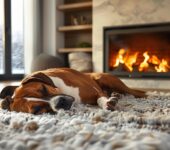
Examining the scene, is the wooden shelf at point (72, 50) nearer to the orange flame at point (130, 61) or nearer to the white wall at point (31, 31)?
the white wall at point (31, 31)

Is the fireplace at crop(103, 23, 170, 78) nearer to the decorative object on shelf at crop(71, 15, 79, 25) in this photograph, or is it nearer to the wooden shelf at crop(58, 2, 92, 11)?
the wooden shelf at crop(58, 2, 92, 11)

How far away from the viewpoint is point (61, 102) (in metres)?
1.70

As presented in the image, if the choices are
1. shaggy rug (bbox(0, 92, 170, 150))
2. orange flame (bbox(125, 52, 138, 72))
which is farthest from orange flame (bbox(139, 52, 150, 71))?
shaggy rug (bbox(0, 92, 170, 150))

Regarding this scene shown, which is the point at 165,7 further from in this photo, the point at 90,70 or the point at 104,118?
the point at 104,118

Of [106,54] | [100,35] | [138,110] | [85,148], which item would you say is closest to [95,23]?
[100,35]

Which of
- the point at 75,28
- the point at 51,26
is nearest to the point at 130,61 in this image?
the point at 75,28

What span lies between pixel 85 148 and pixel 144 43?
10.2 ft

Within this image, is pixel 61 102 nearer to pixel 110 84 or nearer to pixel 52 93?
pixel 52 93

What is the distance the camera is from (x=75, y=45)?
490 cm

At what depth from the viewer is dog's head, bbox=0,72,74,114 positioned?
1.65 meters

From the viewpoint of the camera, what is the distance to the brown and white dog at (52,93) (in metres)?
1.66

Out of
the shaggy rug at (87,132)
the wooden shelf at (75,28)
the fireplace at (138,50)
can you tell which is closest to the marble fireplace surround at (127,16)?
the fireplace at (138,50)

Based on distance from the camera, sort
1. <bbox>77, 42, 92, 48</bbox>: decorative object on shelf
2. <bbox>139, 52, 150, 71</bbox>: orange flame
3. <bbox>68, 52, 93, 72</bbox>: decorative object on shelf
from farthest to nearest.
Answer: <bbox>77, 42, 92, 48</bbox>: decorative object on shelf
<bbox>68, 52, 93, 72</bbox>: decorative object on shelf
<bbox>139, 52, 150, 71</bbox>: orange flame

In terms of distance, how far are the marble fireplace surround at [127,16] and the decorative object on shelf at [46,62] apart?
0.53 meters
